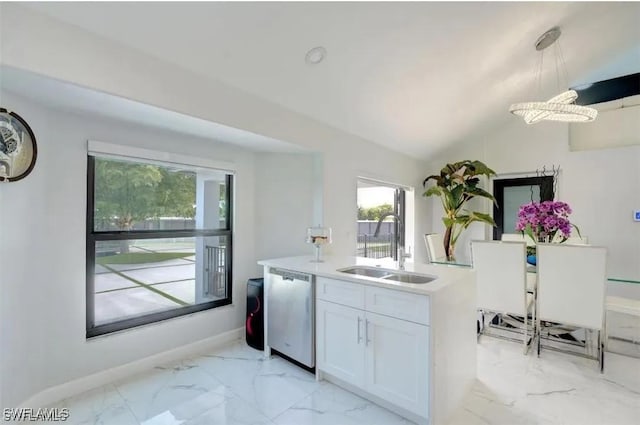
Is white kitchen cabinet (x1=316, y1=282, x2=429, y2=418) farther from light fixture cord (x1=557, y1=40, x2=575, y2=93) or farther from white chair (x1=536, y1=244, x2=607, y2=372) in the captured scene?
light fixture cord (x1=557, y1=40, x2=575, y2=93)

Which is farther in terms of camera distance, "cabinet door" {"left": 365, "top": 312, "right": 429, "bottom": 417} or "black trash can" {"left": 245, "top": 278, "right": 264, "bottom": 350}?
"black trash can" {"left": 245, "top": 278, "right": 264, "bottom": 350}

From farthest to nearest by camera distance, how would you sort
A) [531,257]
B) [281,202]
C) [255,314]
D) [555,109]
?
1. [281,202]
2. [531,257]
3. [255,314]
4. [555,109]

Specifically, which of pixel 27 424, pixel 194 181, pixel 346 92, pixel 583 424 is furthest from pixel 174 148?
pixel 583 424

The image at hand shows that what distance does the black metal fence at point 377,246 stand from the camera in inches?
184

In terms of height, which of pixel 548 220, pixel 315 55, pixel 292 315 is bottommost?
pixel 292 315

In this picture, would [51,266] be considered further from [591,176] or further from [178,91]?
[591,176]

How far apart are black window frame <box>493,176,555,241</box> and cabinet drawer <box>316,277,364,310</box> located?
382cm

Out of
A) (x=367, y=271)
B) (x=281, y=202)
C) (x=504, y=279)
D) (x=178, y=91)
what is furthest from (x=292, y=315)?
(x=504, y=279)

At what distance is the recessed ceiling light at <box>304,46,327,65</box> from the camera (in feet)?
7.68

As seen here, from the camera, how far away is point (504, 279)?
3033mm

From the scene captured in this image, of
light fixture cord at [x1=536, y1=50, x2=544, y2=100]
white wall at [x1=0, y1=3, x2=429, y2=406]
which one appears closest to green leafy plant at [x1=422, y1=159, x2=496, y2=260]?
light fixture cord at [x1=536, y1=50, x2=544, y2=100]

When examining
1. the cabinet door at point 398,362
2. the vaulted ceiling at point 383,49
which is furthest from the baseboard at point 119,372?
the vaulted ceiling at point 383,49

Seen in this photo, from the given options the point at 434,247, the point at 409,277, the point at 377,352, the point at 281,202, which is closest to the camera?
the point at 377,352

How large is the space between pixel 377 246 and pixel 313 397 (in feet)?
10.2
